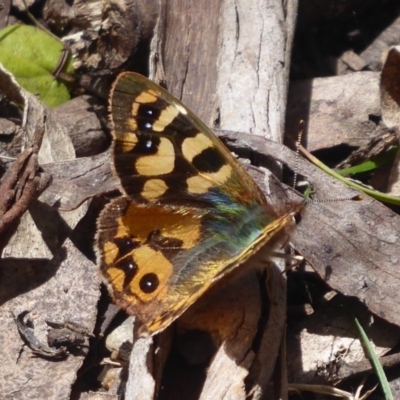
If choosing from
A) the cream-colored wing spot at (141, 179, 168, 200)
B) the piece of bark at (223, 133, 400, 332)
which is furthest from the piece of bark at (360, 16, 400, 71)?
the cream-colored wing spot at (141, 179, 168, 200)

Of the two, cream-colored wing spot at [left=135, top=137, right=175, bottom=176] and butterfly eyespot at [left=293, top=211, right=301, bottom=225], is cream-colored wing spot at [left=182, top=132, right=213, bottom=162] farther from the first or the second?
butterfly eyespot at [left=293, top=211, right=301, bottom=225]

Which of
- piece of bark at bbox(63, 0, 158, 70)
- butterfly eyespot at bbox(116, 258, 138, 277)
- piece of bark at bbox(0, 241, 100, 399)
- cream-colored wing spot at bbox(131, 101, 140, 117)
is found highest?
piece of bark at bbox(63, 0, 158, 70)

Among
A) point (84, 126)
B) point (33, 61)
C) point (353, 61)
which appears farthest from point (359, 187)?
point (33, 61)

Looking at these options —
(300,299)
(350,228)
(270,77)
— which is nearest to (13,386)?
(300,299)

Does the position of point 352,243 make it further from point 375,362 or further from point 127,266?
point 127,266

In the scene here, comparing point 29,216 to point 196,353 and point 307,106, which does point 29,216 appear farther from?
point 307,106

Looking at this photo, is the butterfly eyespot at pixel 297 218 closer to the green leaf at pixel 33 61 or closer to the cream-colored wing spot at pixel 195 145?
the cream-colored wing spot at pixel 195 145
